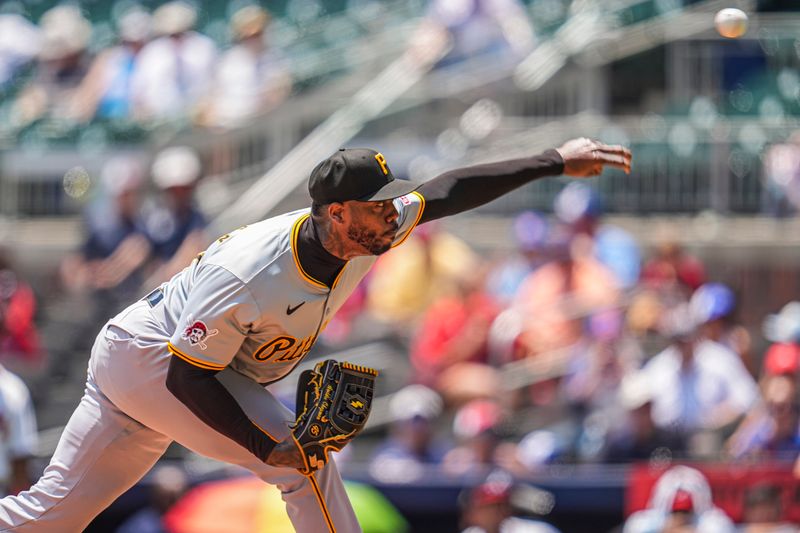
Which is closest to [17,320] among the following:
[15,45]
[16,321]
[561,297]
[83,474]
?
[16,321]

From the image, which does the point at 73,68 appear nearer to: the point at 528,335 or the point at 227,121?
the point at 227,121

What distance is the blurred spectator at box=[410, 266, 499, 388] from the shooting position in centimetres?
898

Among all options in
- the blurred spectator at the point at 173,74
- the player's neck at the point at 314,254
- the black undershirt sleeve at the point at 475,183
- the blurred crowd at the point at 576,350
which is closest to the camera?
the player's neck at the point at 314,254

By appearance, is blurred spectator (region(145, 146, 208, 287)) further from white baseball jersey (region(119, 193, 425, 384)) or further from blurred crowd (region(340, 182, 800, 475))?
white baseball jersey (region(119, 193, 425, 384))

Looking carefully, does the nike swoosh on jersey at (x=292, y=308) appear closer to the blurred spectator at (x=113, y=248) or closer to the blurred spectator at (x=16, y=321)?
the blurred spectator at (x=16, y=321)

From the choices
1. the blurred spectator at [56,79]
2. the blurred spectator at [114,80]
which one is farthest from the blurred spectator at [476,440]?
the blurred spectator at [56,79]

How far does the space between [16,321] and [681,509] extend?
4.62 meters

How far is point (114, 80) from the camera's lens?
11.8 meters

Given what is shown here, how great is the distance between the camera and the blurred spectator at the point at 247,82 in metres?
11.6

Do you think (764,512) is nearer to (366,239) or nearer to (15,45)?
(366,239)

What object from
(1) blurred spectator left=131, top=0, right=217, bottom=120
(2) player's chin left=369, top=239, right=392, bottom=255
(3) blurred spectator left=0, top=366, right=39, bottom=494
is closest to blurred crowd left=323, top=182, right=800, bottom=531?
(3) blurred spectator left=0, top=366, right=39, bottom=494

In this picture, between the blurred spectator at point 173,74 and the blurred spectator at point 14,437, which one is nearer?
the blurred spectator at point 14,437

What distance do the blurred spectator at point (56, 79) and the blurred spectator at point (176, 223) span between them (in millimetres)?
2493

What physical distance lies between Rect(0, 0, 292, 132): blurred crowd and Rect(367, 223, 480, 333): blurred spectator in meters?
2.50
